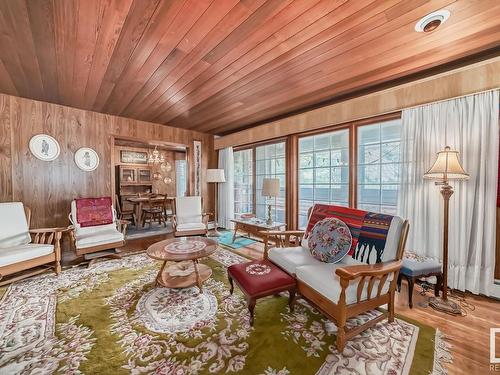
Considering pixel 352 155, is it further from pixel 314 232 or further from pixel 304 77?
pixel 314 232

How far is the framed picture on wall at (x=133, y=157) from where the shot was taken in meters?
7.60

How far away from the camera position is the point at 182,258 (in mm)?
2264

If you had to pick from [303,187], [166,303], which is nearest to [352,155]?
[303,187]

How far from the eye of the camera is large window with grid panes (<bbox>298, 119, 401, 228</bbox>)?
2.97m

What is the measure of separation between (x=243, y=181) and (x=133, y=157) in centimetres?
492

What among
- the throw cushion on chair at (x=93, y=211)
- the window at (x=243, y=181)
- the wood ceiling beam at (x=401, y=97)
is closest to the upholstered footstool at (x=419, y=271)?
the wood ceiling beam at (x=401, y=97)

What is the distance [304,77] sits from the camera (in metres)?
2.60

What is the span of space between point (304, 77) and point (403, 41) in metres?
0.99

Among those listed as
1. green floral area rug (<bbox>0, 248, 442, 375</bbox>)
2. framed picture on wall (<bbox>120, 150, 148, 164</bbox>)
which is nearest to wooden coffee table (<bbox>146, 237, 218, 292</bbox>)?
green floral area rug (<bbox>0, 248, 442, 375</bbox>)

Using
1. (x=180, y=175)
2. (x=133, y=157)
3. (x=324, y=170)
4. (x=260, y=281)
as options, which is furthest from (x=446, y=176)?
(x=133, y=157)

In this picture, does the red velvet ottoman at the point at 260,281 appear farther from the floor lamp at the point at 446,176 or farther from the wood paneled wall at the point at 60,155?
the wood paneled wall at the point at 60,155

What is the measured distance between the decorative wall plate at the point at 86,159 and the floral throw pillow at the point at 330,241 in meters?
4.11

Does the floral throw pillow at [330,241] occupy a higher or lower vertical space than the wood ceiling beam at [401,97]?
lower

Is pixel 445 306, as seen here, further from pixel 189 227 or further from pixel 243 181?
pixel 243 181
